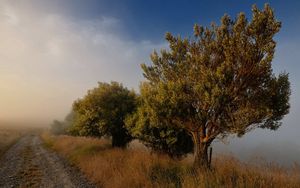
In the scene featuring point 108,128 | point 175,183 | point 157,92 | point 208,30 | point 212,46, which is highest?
point 208,30

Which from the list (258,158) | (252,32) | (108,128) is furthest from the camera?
(108,128)

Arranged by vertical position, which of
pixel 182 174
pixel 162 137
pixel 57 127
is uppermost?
pixel 57 127

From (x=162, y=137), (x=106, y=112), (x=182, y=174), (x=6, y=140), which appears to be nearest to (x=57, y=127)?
(x=6, y=140)

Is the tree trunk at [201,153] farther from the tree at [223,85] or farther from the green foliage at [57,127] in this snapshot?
the green foliage at [57,127]

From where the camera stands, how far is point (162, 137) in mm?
22688

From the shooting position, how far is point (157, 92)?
18922mm

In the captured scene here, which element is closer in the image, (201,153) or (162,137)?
(201,153)

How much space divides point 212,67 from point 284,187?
349 inches

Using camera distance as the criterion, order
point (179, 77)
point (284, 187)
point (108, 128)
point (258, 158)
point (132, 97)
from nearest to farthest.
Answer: point (284, 187) → point (258, 158) → point (179, 77) → point (108, 128) → point (132, 97)

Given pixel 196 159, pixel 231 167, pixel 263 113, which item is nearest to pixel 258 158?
pixel 231 167

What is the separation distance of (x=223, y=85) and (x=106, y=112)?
1543 cm

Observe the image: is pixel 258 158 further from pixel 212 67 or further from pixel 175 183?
pixel 212 67

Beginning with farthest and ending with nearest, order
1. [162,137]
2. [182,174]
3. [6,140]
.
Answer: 1. [6,140]
2. [162,137]
3. [182,174]

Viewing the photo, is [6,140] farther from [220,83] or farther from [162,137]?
[220,83]
